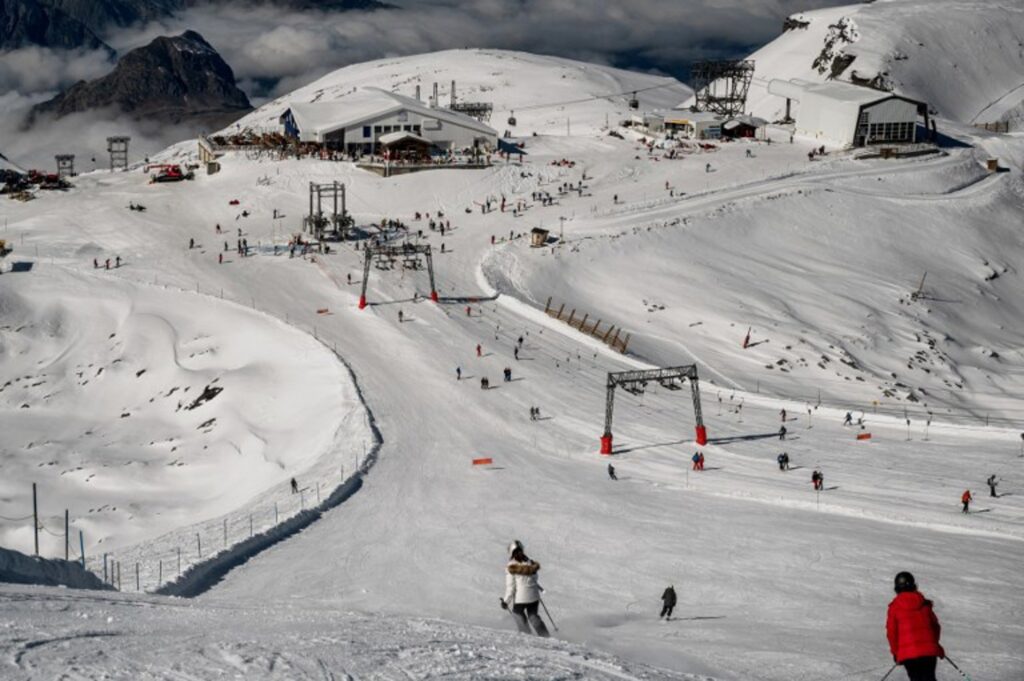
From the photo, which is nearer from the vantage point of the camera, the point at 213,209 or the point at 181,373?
the point at 181,373

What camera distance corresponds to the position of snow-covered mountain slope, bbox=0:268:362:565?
144 feet

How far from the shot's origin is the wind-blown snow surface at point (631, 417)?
23.8 metres

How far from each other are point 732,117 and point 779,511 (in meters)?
75.3

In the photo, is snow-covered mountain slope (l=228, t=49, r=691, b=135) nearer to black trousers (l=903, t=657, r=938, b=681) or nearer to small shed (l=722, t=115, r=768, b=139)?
small shed (l=722, t=115, r=768, b=139)

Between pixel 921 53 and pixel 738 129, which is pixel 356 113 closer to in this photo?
pixel 738 129

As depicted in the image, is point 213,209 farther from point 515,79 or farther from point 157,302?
point 515,79

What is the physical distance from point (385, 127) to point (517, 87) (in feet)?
184

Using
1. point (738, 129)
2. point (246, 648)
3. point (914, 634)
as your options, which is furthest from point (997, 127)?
point (246, 648)

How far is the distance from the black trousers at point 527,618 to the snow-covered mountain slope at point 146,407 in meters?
17.8

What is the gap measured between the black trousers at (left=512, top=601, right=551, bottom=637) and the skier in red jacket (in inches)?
255

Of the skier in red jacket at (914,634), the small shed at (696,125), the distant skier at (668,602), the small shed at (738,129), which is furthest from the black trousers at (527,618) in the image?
the small shed at (738,129)

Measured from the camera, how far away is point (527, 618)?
17.5 metres

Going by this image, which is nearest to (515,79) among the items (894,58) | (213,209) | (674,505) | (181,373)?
(894,58)

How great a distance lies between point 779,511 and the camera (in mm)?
38875
